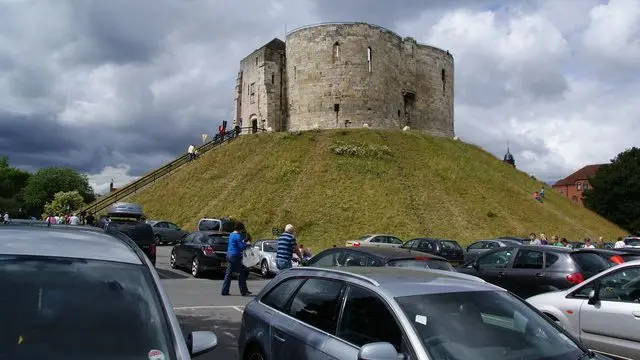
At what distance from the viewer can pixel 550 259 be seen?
403 inches

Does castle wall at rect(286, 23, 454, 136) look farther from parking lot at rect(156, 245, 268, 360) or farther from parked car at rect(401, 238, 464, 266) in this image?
parking lot at rect(156, 245, 268, 360)

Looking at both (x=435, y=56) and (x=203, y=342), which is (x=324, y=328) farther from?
(x=435, y=56)

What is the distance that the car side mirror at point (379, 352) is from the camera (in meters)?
3.45

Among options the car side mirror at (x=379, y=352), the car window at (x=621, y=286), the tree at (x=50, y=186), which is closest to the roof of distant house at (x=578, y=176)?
the tree at (x=50, y=186)

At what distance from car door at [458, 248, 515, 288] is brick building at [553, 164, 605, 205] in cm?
10281

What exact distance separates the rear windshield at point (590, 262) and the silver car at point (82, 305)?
843cm

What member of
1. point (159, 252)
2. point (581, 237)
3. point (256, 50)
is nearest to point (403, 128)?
point (256, 50)

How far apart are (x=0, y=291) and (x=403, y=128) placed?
52.2 meters

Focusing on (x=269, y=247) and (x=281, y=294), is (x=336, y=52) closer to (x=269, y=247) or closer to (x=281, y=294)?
(x=269, y=247)

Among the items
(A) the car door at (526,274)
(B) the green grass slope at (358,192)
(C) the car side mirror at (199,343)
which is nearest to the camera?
(C) the car side mirror at (199,343)

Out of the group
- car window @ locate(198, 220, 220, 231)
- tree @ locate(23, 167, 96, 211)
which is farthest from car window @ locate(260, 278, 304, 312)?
tree @ locate(23, 167, 96, 211)

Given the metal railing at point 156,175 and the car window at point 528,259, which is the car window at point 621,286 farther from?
the metal railing at point 156,175

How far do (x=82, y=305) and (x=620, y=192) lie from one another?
227 feet

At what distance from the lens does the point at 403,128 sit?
177 feet
